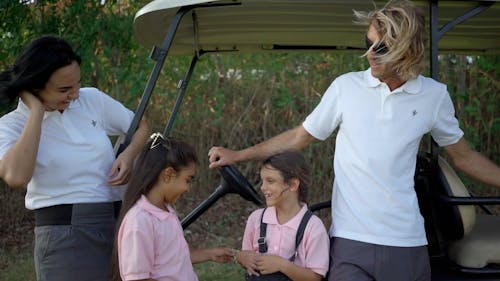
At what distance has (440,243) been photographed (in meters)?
3.58

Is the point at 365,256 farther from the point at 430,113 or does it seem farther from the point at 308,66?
the point at 308,66

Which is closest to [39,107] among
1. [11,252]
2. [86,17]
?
[86,17]

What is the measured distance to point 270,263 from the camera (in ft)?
10.3

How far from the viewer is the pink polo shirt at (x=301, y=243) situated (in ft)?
10.4

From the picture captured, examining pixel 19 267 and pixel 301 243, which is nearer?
pixel 301 243

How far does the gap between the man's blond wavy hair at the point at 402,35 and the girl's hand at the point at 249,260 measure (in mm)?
906

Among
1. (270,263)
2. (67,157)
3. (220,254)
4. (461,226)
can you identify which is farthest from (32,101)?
(461,226)

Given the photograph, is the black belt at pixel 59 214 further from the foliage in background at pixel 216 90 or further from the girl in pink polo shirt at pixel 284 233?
the foliage in background at pixel 216 90

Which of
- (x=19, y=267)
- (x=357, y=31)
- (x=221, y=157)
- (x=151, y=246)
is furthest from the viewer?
(x=19, y=267)

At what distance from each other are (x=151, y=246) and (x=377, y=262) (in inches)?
33.8

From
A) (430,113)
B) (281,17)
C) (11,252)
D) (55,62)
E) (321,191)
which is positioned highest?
(281,17)

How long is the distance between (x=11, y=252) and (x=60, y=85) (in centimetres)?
488

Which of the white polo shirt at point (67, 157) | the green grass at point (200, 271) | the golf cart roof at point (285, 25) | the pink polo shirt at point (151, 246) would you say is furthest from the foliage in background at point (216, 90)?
the pink polo shirt at point (151, 246)

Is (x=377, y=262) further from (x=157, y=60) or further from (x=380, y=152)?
(x=157, y=60)
